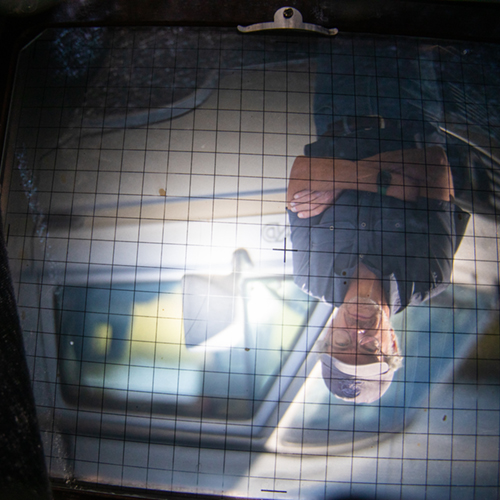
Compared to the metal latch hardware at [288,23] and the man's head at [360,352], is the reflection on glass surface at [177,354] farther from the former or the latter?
the metal latch hardware at [288,23]

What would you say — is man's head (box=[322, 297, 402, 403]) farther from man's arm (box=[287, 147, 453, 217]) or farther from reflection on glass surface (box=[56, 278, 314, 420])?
man's arm (box=[287, 147, 453, 217])

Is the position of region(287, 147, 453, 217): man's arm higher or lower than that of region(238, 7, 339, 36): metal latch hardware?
lower

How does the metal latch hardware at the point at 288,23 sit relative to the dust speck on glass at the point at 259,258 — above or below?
above

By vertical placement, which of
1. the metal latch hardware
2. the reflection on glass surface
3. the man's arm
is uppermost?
the metal latch hardware

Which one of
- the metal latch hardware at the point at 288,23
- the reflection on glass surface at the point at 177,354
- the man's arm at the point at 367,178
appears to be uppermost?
the metal latch hardware at the point at 288,23

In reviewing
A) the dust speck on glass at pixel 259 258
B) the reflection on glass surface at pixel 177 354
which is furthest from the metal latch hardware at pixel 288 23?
the reflection on glass surface at pixel 177 354

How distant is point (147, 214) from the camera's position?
778mm

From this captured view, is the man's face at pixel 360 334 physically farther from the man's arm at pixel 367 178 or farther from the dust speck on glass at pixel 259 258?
the man's arm at pixel 367 178

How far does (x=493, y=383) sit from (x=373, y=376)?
313 mm

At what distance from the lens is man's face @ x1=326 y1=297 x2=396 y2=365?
2.43 ft

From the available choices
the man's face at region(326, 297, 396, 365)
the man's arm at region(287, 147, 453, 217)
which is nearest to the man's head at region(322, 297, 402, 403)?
the man's face at region(326, 297, 396, 365)

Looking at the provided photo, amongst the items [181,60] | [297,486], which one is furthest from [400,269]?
[181,60]

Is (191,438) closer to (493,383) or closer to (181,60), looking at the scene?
(493,383)

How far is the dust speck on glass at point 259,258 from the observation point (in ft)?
2.42
